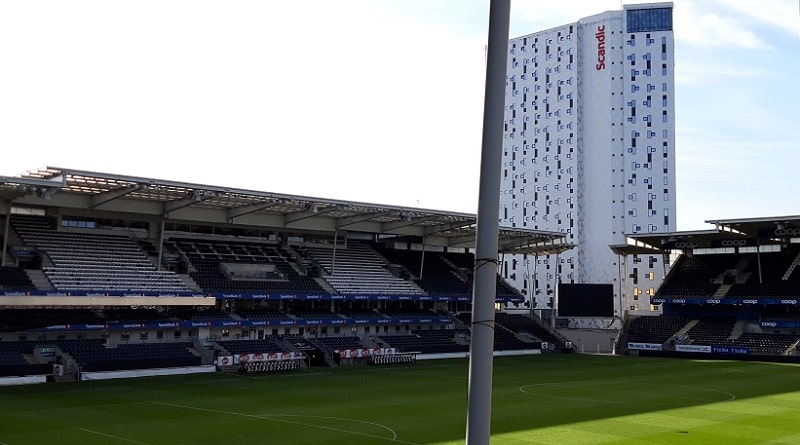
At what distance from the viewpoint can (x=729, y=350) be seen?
6969 cm

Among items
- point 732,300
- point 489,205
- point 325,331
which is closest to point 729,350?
point 732,300

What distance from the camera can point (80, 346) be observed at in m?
49.3

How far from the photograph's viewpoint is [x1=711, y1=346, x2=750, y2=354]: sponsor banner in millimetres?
68756

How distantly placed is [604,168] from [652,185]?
289 inches

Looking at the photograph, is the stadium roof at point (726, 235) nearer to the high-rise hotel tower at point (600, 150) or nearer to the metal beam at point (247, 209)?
the high-rise hotel tower at point (600, 150)

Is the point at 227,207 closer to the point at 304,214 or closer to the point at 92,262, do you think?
the point at 304,214

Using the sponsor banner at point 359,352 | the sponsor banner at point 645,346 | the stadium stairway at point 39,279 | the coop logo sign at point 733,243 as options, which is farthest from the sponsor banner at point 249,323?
the coop logo sign at point 733,243

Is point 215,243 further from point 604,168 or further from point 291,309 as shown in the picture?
point 604,168

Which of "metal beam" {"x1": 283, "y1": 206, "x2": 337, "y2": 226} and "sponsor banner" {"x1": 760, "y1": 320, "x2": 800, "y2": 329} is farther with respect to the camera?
"sponsor banner" {"x1": 760, "y1": 320, "x2": 800, "y2": 329}

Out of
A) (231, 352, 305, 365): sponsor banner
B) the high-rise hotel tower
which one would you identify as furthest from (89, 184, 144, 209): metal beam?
the high-rise hotel tower

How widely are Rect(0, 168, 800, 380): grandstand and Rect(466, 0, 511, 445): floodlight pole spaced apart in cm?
3283

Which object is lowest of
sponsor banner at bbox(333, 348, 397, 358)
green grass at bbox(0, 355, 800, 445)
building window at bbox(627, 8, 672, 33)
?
green grass at bbox(0, 355, 800, 445)

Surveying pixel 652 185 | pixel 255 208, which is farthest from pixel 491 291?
pixel 652 185

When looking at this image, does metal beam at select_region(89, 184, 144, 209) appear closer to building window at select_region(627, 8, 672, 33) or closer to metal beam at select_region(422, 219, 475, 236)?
metal beam at select_region(422, 219, 475, 236)
